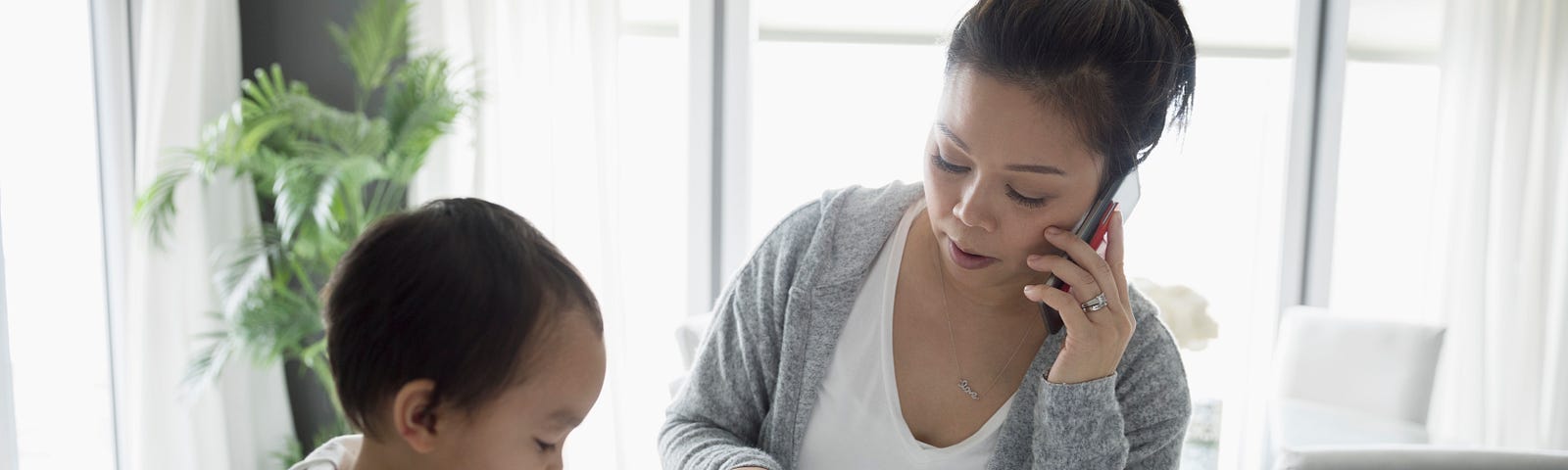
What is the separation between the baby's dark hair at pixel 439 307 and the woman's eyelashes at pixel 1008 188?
1.60ft

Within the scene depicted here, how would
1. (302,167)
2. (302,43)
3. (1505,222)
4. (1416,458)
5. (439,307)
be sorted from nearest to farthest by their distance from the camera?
(439,307) → (1416,458) → (302,167) → (1505,222) → (302,43)

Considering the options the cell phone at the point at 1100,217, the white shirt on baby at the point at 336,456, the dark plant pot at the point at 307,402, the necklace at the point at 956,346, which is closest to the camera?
the white shirt on baby at the point at 336,456

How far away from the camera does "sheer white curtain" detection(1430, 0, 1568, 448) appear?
316 cm

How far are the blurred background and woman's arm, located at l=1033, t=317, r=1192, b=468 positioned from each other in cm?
114

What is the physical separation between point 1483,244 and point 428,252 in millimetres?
3432

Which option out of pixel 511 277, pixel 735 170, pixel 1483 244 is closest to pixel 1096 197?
pixel 511 277

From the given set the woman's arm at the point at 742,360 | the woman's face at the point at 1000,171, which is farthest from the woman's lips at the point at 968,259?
the woman's arm at the point at 742,360

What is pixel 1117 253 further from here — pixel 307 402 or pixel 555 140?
pixel 307 402

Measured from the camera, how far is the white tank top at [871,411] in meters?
1.29

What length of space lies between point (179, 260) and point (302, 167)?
54 cm

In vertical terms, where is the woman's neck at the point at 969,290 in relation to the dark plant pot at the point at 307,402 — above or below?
above

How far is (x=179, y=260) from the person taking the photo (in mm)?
2961

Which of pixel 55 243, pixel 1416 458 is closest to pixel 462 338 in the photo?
pixel 1416 458

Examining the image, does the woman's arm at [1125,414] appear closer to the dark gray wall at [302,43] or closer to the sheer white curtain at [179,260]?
the sheer white curtain at [179,260]
